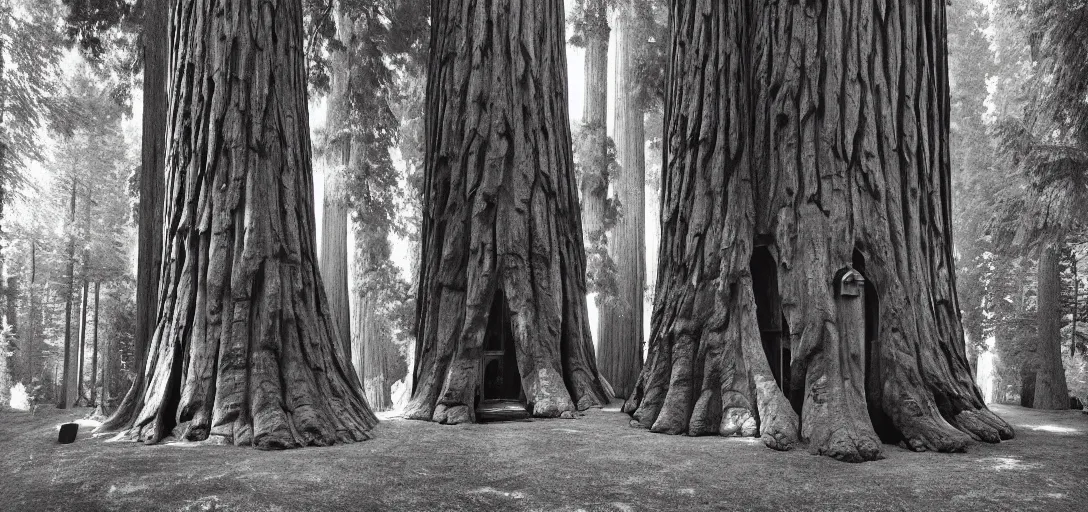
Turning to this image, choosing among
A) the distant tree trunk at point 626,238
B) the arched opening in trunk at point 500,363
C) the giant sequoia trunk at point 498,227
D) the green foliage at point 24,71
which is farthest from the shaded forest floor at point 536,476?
the green foliage at point 24,71

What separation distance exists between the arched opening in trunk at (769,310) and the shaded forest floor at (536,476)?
4.06 ft

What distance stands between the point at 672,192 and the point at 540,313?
1.76 metres

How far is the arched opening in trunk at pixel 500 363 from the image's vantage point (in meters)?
7.71

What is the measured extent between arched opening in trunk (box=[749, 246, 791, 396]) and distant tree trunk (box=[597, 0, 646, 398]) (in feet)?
23.8

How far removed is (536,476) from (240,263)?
2.87 metres

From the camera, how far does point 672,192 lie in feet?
22.3

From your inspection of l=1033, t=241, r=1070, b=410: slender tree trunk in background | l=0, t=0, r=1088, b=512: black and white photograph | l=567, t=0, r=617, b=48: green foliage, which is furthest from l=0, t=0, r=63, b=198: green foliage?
l=1033, t=241, r=1070, b=410: slender tree trunk in background

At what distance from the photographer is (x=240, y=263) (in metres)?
5.64

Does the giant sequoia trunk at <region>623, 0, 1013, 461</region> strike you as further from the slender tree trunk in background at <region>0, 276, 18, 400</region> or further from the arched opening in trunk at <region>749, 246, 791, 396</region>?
the slender tree trunk in background at <region>0, 276, 18, 400</region>

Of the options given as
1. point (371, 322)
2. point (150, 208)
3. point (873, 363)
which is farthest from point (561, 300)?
point (371, 322)

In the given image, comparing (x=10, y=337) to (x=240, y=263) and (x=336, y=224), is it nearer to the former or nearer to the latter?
(x=336, y=224)

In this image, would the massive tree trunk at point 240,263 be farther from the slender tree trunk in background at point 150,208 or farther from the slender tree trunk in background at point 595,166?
the slender tree trunk in background at point 595,166

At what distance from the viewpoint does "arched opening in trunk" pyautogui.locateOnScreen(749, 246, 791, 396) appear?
6266 millimetres

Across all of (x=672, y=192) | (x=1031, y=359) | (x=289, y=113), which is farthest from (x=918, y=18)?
(x=1031, y=359)
